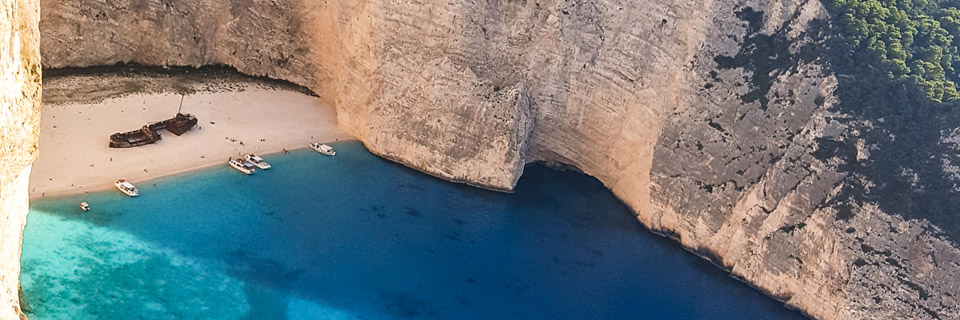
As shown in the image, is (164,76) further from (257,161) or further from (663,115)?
(663,115)

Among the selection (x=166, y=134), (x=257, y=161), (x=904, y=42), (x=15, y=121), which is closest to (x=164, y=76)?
(x=166, y=134)

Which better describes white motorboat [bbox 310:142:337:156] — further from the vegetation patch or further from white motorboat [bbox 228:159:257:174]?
the vegetation patch

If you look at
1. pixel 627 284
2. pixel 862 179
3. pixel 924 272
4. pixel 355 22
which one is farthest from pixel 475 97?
pixel 924 272

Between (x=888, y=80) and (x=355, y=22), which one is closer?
(x=888, y=80)

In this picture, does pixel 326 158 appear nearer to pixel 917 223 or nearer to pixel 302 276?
pixel 302 276

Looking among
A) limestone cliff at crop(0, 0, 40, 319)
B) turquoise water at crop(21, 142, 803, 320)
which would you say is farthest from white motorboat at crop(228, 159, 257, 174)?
limestone cliff at crop(0, 0, 40, 319)

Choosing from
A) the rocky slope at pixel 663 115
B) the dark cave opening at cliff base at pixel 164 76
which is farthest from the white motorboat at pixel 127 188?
the rocky slope at pixel 663 115
